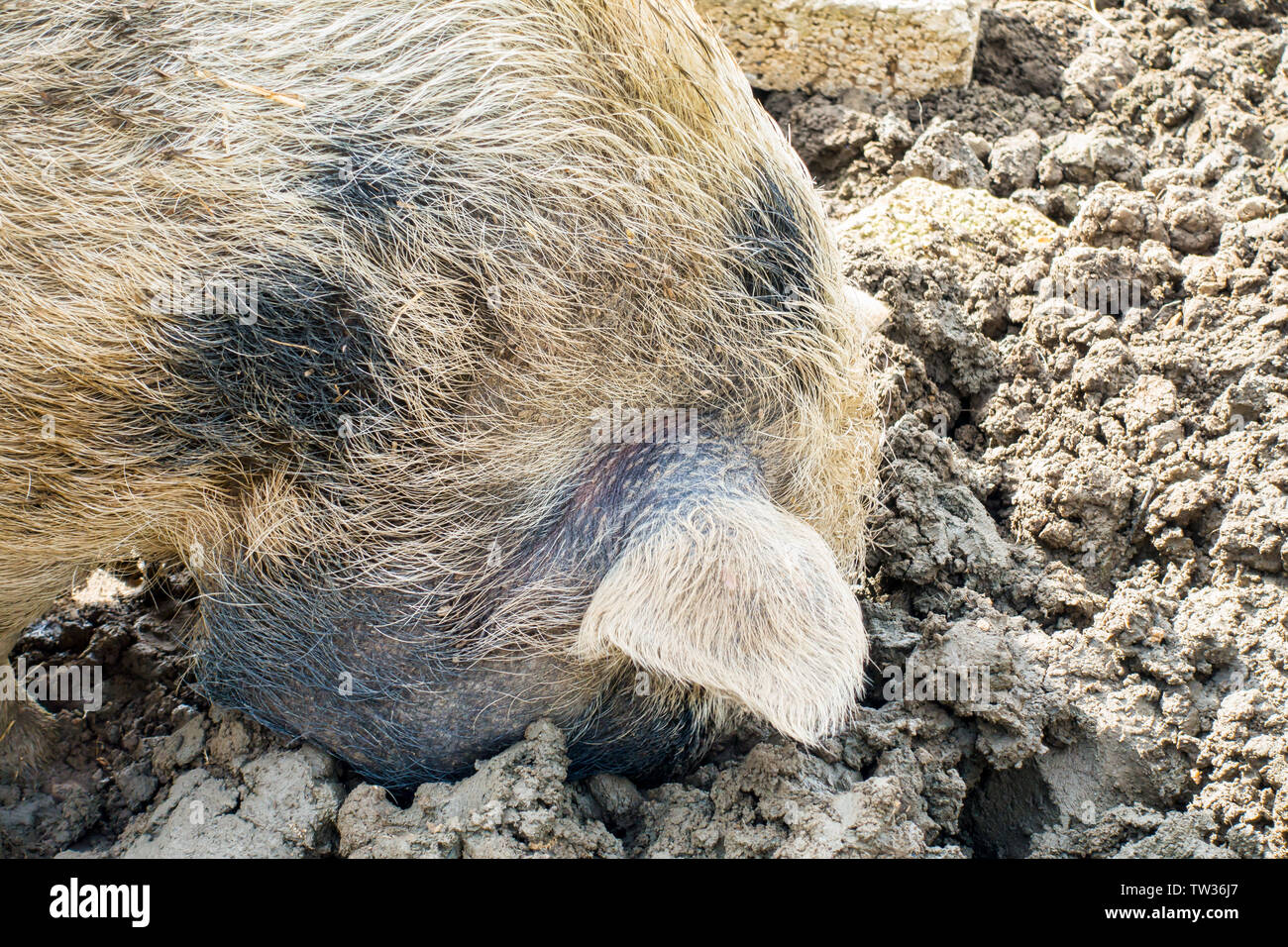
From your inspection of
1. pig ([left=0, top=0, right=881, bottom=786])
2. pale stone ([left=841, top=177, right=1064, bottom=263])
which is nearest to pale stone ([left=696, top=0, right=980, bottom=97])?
pale stone ([left=841, top=177, right=1064, bottom=263])

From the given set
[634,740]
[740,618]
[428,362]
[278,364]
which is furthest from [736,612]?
[278,364]

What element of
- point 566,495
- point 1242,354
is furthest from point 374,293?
point 1242,354

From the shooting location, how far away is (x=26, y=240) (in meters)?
2.11

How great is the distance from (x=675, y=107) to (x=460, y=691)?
4.49ft

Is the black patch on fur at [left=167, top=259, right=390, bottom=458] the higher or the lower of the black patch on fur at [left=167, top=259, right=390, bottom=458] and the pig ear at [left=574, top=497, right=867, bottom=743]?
the higher

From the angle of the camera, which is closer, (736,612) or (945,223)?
(736,612)

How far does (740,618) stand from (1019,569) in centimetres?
113

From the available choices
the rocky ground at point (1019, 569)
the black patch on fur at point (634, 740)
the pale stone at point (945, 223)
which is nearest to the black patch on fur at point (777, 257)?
the rocky ground at point (1019, 569)

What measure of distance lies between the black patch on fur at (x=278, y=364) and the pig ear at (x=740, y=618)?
65 centimetres

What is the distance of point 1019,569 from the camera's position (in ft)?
9.64

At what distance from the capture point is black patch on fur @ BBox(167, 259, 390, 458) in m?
2.17

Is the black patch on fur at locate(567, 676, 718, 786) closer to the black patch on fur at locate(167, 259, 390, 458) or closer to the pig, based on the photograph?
the pig

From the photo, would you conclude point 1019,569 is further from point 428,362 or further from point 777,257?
point 428,362

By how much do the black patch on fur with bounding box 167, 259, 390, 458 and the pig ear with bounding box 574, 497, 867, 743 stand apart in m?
0.65
